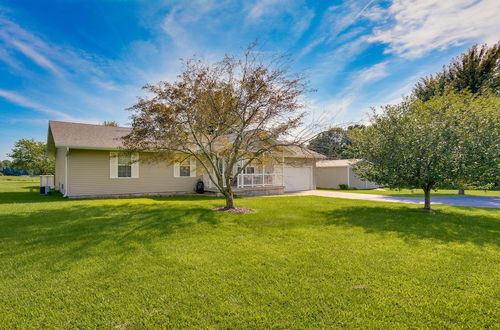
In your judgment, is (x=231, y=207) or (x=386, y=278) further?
(x=231, y=207)

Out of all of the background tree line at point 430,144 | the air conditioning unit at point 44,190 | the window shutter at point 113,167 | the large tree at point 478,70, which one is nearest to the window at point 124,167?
the window shutter at point 113,167

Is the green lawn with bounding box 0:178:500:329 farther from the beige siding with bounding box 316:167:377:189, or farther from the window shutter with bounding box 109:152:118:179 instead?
the beige siding with bounding box 316:167:377:189

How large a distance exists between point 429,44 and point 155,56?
36.4 feet

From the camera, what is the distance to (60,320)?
8.04 feet

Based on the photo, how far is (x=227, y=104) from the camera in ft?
28.3

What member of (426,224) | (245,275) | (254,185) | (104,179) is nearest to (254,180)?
(254,185)

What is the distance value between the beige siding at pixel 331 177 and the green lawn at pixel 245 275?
53.8 ft

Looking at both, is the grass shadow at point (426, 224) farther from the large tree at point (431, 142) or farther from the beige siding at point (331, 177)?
the beige siding at point (331, 177)

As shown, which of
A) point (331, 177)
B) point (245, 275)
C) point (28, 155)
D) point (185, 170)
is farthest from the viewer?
point (28, 155)

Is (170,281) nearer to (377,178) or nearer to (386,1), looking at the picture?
(377,178)

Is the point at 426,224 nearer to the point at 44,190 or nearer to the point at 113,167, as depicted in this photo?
the point at 113,167

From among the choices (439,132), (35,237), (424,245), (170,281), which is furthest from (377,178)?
(35,237)

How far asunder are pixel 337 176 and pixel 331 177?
603 mm

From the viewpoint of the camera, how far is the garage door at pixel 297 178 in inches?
725
